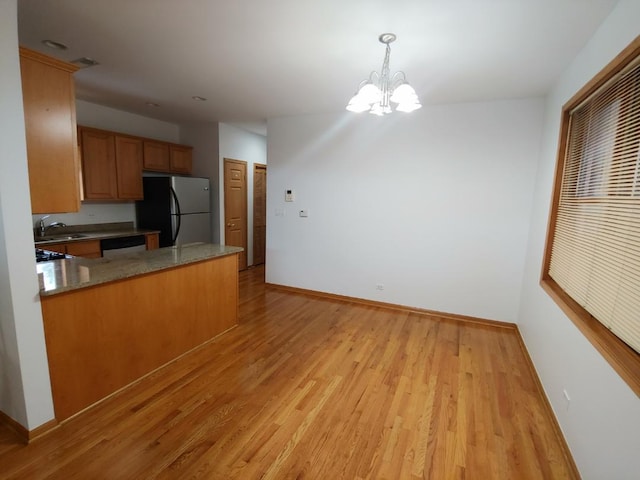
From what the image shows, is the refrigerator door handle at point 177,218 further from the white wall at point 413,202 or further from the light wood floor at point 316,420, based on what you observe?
the light wood floor at point 316,420

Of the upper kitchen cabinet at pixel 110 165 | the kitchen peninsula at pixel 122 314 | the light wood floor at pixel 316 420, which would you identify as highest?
the upper kitchen cabinet at pixel 110 165

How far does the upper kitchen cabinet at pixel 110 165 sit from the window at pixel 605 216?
16.2 ft

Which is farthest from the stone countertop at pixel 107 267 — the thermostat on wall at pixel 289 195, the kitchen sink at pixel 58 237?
the thermostat on wall at pixel 289 195

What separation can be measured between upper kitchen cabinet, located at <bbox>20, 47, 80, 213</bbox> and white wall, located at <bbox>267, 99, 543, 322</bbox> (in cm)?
284

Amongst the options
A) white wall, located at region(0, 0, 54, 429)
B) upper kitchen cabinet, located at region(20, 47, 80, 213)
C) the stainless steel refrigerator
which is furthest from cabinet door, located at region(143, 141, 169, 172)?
white wall, located at region(0, 0, 54, 429)

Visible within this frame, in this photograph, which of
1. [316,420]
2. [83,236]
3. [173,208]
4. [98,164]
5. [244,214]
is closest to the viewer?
[316,420]

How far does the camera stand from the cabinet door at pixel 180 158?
4.93m

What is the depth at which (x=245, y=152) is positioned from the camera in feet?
18.5

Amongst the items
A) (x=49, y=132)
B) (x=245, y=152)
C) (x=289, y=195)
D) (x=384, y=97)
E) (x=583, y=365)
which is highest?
(x=245, y=152)

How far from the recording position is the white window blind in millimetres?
1461

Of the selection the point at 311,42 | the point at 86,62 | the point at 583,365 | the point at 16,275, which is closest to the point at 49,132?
the point at 16,275

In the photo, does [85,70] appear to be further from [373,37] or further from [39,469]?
[39,469]

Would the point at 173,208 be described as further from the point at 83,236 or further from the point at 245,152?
the point at 245,152

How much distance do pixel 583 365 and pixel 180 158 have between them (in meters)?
5.42
